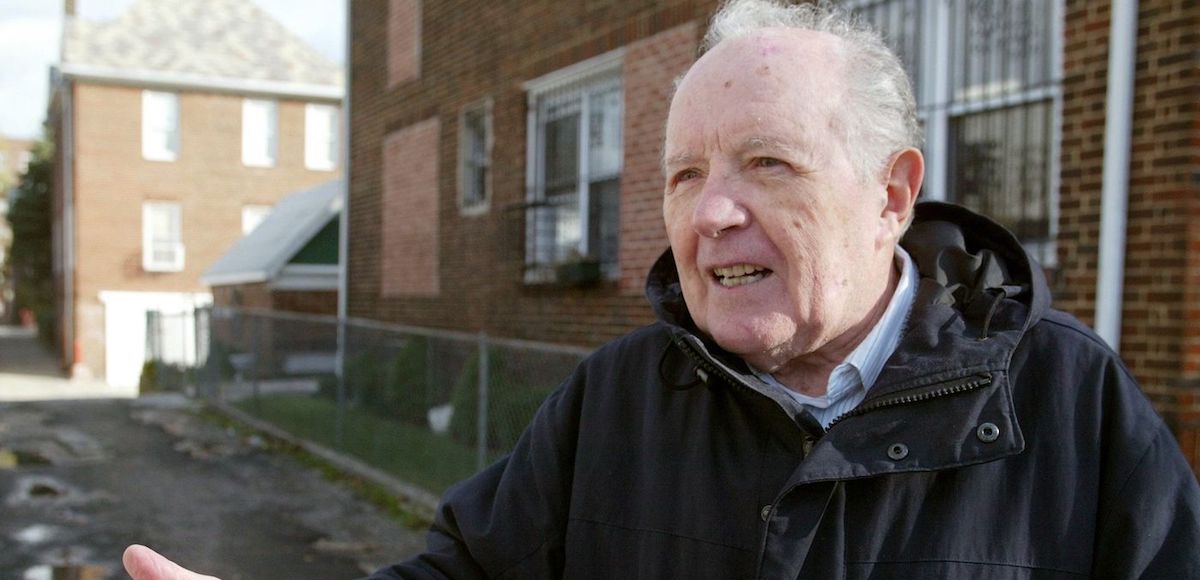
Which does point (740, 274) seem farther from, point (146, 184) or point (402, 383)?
point (146, 184)

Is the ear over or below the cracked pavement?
over

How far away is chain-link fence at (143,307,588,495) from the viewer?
24.4 ft

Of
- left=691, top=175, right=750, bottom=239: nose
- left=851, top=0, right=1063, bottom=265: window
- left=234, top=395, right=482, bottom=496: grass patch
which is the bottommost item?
left=234, top=395, right=482, bottom=496: grass patch

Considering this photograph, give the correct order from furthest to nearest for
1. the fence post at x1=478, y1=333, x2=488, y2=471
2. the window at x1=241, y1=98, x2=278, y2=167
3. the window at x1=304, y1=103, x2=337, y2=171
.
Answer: the window at x1=304, y1=103, x2=337, y2=171, the window at x1=241, y1=98, x2=278, y2=167, the fence post at x1=478, y1=333, x2=488, y2=471

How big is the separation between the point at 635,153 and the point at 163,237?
20.7 metres

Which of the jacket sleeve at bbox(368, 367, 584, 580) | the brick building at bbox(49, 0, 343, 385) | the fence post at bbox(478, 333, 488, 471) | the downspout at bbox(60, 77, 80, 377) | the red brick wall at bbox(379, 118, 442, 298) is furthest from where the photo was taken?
the brick building at bbox(49, 0, 343, 385)

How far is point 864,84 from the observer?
68.6 inches

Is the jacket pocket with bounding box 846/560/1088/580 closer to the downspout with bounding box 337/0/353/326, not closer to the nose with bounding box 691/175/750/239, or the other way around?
the nose with bounding box 691/175/750/239

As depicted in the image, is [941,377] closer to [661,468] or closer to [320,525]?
[661,468]

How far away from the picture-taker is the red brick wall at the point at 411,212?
11.0 meters

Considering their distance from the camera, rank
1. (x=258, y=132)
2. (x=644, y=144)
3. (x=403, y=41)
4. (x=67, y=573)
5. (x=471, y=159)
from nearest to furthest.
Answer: (x=67, y=573)
(x=644, y=144)
(x=471, y=159)
(x=403, y=41)
(x=258, y=132)

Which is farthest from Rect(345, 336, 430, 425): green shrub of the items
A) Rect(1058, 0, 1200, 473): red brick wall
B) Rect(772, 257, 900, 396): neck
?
Rect(772, 257, 900, 396): neck

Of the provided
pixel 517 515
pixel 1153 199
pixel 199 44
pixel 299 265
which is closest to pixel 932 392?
pixel 517 515

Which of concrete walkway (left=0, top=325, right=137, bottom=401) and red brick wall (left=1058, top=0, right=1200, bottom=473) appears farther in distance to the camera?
concrete walkway (left=0, top=325, right=137, bottom=401)
